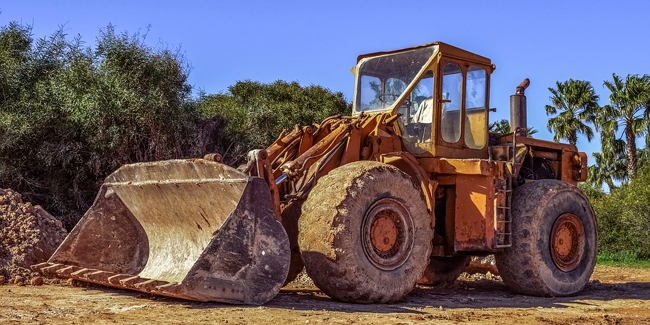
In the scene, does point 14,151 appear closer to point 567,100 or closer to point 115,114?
point 115,114

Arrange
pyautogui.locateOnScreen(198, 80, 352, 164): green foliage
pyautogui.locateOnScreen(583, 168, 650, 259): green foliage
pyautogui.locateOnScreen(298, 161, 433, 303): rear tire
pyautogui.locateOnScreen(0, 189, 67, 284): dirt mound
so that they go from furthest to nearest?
pyautogui.locateOnScreen(583, 168, 650, 259): green foliage, pyautogui.locateOnScreen(198, 80, 352, 164): green foliage, pyautogui.locateOnScreen(0, 189, 67, 284): dirt mound, pyautogui.locateOnScreen(298, 161, 433, 303): rear tire

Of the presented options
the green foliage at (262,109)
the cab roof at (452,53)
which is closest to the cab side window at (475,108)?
the cab roof at (452,53)

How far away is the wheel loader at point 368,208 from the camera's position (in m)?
8.16

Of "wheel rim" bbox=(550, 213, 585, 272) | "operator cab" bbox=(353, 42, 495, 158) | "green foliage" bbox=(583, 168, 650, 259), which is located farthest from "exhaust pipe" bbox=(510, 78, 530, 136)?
"green foliage" bbox=(583, 168, 650, 259)

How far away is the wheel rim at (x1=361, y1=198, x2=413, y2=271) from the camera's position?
9133 mm

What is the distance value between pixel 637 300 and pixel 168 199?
6.18 meters

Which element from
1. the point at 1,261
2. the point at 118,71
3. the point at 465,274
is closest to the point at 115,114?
the point at 118,71

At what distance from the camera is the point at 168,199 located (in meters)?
9.38

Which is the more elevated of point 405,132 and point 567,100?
point 567,100

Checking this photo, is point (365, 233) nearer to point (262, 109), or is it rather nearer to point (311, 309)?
point (311, 309)

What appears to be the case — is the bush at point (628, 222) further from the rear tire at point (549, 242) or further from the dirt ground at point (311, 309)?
the dirt ground at point (311, 309)

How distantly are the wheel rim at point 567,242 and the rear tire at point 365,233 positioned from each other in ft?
8.29

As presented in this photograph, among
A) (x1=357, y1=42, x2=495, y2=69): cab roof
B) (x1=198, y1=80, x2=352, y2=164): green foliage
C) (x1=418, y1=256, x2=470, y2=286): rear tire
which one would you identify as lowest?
(x1=418, y1=256, x2=470, y2=286): rear tire

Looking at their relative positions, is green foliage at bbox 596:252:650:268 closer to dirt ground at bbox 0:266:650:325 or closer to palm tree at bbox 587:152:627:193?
dirt ground at bbox 0:266:650:325
